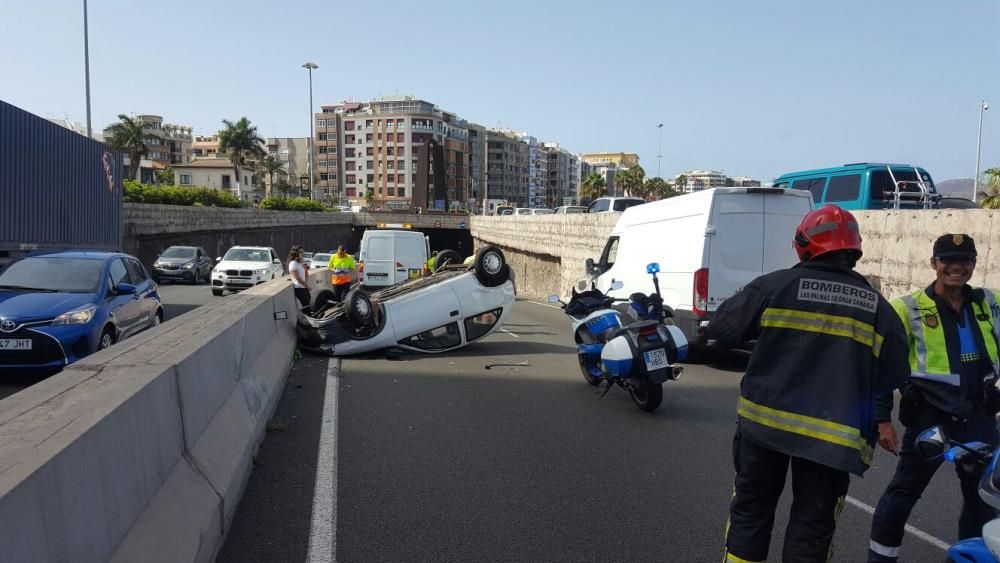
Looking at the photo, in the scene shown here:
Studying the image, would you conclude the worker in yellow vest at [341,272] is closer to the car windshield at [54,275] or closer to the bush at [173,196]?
the car windshield at [54,275]

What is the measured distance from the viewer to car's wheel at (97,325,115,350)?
901cm

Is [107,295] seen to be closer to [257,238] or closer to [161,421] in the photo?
[161,421]

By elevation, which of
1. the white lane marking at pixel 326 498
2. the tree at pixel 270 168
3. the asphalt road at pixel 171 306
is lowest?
the asphalt road at pixel 171 306

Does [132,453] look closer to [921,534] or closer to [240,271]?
[921,534]

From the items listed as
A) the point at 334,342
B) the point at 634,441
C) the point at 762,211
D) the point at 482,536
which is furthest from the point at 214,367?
the point at 762,211

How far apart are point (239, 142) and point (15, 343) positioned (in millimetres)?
98114

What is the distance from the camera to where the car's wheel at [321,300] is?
1200 centimetres

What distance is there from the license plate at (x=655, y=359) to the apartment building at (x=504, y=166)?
143258 millimetres

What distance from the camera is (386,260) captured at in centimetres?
1869

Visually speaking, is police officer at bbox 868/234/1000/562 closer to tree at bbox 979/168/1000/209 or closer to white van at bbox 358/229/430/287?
white van at bbox 358/229/430/287

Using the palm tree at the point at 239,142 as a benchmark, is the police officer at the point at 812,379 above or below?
below

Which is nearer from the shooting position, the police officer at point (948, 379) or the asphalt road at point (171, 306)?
the police officer at point (948, 379)

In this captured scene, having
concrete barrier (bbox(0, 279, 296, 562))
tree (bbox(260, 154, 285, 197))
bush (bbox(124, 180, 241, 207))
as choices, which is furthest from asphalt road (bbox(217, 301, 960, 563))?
tree (bbox(260, 154, 285, 197))

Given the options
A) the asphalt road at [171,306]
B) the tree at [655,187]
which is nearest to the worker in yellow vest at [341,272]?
the asphalt road at [171,306]
